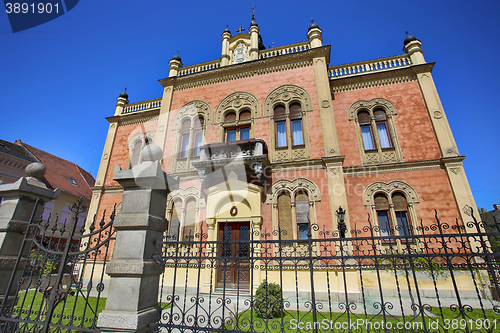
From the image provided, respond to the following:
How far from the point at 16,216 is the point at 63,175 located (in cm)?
2709

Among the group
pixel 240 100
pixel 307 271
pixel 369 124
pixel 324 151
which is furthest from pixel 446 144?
A: pixel 240 100

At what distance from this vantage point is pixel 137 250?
396 centimetres

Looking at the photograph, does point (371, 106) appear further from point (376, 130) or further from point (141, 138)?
point (141, 138)

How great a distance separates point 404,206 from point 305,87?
762 cm

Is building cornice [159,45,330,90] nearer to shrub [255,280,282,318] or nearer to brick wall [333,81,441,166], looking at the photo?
brick wall [333,81,441,166]

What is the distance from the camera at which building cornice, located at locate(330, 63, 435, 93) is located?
42.5 feet

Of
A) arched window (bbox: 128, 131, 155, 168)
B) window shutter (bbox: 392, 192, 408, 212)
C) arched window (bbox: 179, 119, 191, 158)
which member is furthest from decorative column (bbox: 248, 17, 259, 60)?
window shutter (bbox: 392, 192, 408, 212)

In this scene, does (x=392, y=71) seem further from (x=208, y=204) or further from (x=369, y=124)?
(x=208, y=204)

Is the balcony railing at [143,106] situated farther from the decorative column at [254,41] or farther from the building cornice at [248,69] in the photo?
the decorative column at [254,41]

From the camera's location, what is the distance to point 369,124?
13.0m

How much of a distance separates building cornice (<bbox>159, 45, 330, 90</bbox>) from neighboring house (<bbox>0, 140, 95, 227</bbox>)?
41.5ft

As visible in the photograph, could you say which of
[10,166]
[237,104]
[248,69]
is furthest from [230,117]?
[10,166]

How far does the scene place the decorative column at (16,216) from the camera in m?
4.66

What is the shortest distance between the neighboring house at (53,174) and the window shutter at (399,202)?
20539mm
